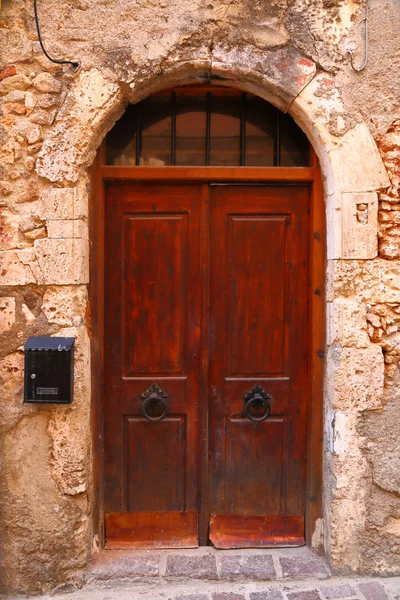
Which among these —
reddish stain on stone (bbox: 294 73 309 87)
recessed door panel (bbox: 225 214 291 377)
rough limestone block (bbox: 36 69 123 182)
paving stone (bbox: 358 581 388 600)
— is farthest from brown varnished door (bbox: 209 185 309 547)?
rough limestone block (bbox: 36 69 123 182)

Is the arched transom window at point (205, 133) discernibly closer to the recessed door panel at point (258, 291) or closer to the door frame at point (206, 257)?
the door frame at point (206, 257)

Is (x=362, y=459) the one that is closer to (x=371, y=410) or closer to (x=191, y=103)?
(x=371, y=410)

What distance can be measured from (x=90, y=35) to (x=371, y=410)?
2.62 m

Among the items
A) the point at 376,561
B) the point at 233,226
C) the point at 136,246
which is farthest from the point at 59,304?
the point at 376,561

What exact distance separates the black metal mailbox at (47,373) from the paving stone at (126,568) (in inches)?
40.5

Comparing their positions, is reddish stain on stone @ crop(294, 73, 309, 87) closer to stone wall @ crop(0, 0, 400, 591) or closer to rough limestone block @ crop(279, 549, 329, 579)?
stone wall @ crop(0, 0, 400, 591)

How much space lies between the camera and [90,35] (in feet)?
9.04

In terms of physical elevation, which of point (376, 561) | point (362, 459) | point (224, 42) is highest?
point (224, 42)

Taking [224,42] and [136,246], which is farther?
[136,246]

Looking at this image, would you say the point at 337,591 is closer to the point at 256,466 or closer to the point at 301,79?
the point at 256,466

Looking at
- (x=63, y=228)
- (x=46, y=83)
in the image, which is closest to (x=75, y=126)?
(x=46, y=83)

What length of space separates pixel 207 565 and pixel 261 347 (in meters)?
1.32

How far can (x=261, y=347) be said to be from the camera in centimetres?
312

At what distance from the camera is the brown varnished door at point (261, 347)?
10.2 ft
